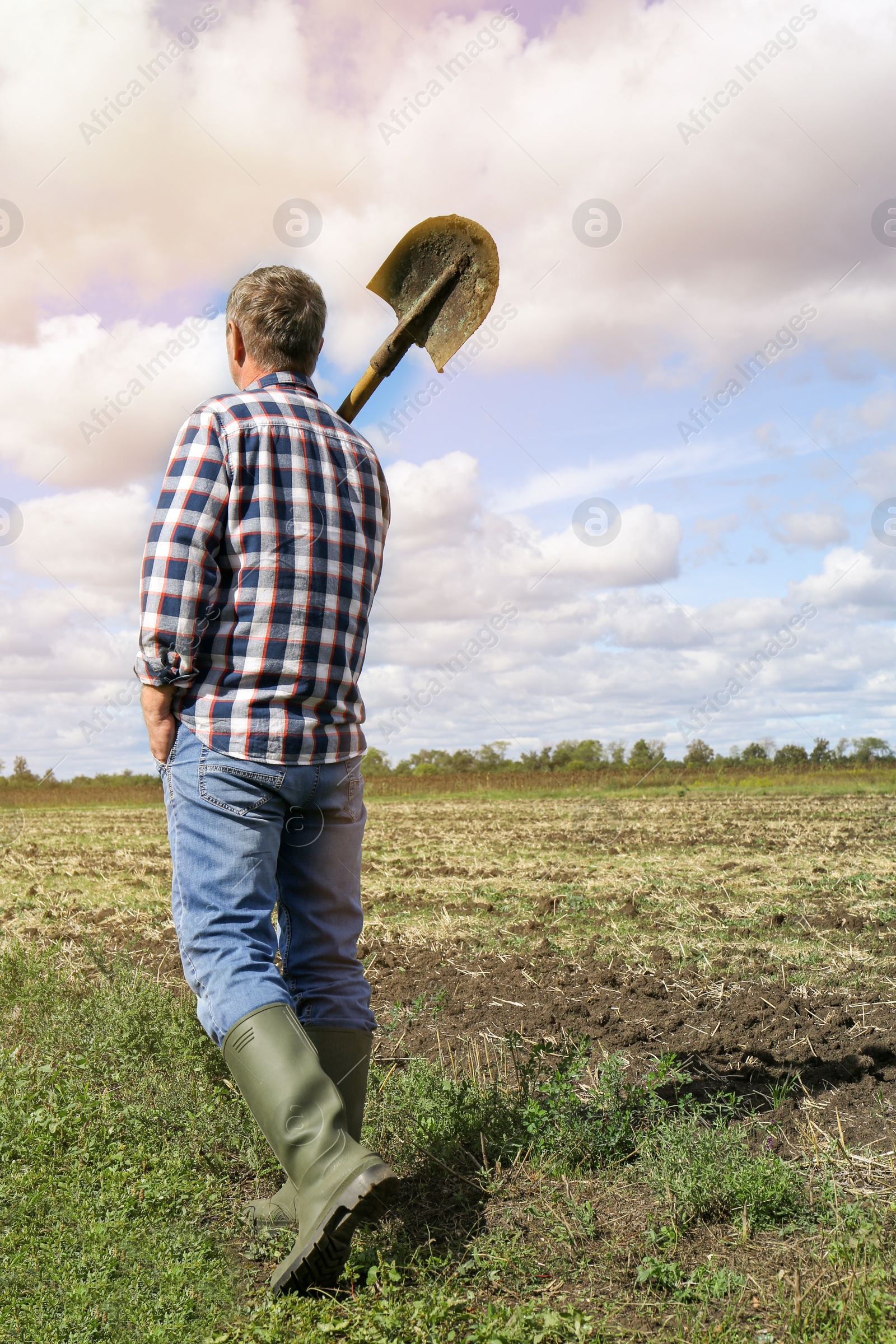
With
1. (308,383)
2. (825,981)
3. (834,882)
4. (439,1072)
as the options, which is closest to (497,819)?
(834,882)

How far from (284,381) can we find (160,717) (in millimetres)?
1060

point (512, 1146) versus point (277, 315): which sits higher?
point (277, 315)

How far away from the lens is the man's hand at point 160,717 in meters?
2.34

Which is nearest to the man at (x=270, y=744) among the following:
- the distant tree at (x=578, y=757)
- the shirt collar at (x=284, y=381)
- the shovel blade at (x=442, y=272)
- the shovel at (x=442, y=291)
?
the shirt collar at (x=284, y=381)

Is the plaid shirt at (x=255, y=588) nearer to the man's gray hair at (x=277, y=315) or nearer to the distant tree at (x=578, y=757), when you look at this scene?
the man's gray hair at (x=277, y=315)

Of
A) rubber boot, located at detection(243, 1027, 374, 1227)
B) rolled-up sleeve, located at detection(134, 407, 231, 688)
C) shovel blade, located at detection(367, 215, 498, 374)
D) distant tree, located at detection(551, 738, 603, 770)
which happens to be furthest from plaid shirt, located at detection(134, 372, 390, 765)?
distant tree, located at detection(551, 738, 603, 770)

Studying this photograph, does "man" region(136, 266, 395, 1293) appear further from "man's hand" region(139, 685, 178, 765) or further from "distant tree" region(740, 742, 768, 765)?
"distant tree" region(740, 742, 768, 765)

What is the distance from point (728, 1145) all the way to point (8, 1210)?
214 centimetres

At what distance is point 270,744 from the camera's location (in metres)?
2.28

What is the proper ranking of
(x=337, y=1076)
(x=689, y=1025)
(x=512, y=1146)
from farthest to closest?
(x=689, y=1025)
(x=512, y=1146)
(x=337, y=1076)

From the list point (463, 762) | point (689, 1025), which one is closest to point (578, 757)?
point (463, 762)

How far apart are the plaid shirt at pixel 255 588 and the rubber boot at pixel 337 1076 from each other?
797mm

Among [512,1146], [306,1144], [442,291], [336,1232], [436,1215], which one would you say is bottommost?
[436,1215]

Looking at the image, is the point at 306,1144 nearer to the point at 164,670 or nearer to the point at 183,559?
the point at 164,670
